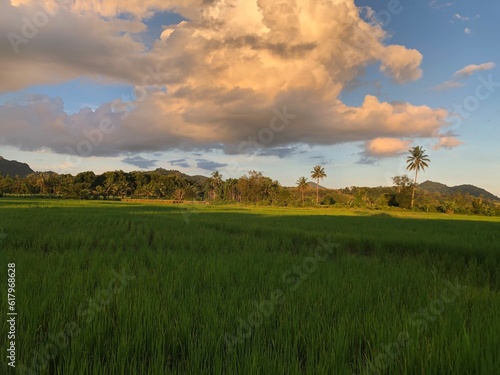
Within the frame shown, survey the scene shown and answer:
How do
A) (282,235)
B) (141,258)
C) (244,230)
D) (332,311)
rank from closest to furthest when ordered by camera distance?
(332,311) < (141,258) < (282,235) < (244,230)

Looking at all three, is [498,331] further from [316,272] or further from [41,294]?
[41,294]

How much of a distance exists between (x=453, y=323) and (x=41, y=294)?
13.7ft

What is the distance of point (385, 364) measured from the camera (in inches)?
81.2

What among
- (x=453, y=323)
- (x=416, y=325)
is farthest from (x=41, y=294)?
(x=453, y=323)
